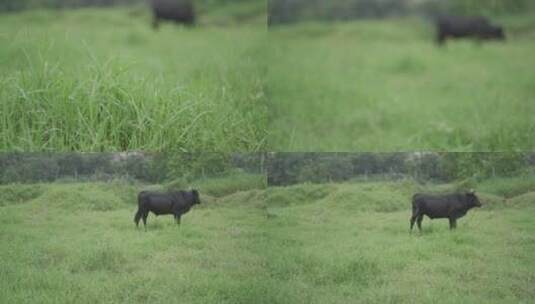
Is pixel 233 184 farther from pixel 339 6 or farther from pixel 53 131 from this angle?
pixel 339 6

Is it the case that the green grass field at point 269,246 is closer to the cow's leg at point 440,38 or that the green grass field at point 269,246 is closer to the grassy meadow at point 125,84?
the grassy meadow at point 125,84

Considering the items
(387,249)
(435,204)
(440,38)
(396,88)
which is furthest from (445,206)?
(440,38)

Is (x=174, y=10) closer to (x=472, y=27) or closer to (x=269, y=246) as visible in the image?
(x=269, y=246)

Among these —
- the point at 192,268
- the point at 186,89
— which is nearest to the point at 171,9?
the point at 186,89

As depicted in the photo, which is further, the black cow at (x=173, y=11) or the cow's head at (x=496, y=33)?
the cow's head at (x=496, y=33)

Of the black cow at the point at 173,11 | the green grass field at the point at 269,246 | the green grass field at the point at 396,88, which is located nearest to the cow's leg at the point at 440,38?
the green grass field at the point at 396,88

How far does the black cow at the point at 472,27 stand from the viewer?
470 centimetres

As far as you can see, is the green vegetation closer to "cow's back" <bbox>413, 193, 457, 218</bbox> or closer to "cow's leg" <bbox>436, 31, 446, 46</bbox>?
"cow's back" <bbox>413, 193, 457, 218</bbox>

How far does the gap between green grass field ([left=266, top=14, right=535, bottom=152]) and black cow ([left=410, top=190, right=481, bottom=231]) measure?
26 centimetres

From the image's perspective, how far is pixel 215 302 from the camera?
390 cm

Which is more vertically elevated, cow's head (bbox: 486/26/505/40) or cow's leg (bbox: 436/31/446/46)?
cow's head (bbox: 486/26/505/40)

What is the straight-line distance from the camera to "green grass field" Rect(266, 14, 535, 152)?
4258mm

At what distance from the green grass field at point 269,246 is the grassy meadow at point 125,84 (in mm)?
210

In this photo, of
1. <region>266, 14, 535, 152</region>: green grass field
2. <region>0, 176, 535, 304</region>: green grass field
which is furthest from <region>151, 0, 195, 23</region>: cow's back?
<region>0, 176, 535, 304</region>: green grass field
